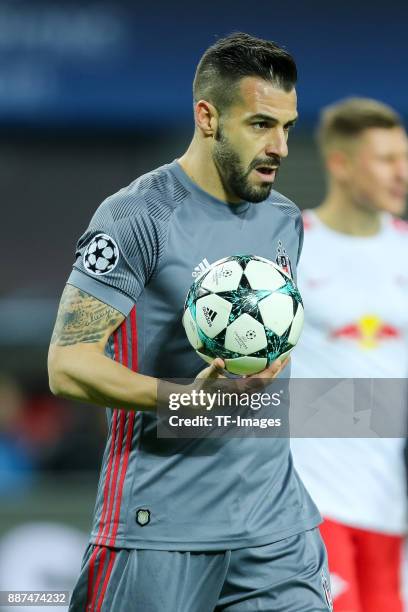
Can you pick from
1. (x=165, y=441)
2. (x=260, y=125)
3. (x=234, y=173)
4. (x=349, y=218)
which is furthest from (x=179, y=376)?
(x=349, y=218)

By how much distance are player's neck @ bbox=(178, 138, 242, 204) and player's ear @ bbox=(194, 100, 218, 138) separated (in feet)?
0.16

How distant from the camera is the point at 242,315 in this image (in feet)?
9.43

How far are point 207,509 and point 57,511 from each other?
3.81 meters

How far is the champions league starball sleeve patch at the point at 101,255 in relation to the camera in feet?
9.70

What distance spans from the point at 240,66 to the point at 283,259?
1.79 ft

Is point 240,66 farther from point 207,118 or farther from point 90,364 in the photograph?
point 90,364

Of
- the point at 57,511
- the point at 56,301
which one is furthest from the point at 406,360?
the point at 56,301

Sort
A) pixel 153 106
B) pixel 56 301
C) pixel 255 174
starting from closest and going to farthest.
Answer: pixel 255 174 → pixel 56 301 → pixel 153 106

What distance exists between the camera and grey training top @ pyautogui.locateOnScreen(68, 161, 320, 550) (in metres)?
2.99

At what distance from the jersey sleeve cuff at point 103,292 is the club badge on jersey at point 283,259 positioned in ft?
1.59

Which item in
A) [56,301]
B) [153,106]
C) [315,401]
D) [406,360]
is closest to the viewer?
[315,401]

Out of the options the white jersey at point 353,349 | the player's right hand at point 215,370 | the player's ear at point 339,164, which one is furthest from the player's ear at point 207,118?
the player's ear at point 339,164

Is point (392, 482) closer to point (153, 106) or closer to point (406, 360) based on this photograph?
point (406, 360)

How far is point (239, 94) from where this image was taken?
3.19m
